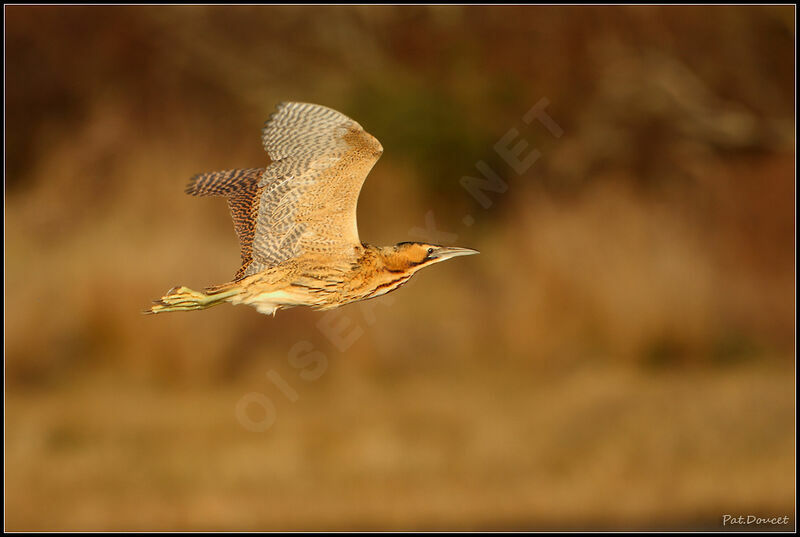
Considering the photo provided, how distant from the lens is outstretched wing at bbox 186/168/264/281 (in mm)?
2295

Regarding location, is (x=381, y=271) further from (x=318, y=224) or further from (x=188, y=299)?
(x=188, y=299)

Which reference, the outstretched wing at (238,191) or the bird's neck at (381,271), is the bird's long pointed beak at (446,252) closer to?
the bird's neck at (381,271)

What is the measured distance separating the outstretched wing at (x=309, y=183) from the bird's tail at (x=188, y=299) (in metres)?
0.16

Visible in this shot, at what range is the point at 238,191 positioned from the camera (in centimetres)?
243

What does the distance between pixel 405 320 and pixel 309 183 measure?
17.0 feet

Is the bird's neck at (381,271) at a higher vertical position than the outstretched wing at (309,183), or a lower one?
lower

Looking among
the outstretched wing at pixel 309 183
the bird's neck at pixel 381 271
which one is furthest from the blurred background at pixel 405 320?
the bird's neck at pixel 381 271

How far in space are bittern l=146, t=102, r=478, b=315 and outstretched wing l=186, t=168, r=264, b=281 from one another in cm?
13

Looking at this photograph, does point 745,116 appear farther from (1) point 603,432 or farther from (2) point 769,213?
(1) point 603,432

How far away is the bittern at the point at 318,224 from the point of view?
198 centimetres

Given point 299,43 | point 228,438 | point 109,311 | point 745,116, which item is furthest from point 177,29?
point 745,116

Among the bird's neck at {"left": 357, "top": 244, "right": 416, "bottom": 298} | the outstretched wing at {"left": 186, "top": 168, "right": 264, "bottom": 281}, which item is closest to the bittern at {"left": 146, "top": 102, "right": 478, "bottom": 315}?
the bird's neck at {"left": 357, "top": 244, "right": 416, "bottom": 298}

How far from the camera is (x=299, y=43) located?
8484 millimetres

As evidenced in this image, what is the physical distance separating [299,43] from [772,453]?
176 inches
